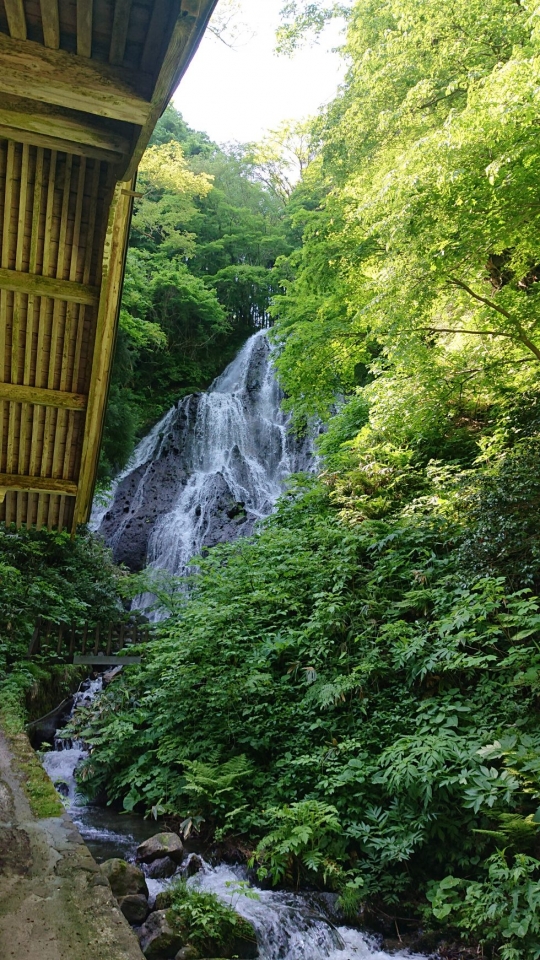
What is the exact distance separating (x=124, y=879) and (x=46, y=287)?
407cm

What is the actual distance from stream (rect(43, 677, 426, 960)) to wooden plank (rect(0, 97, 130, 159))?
455 centimetres

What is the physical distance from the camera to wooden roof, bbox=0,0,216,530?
2.40m

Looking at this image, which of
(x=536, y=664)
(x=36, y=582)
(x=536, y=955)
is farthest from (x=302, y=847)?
(x=36, y=582)

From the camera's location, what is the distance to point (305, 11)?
37.1 ft

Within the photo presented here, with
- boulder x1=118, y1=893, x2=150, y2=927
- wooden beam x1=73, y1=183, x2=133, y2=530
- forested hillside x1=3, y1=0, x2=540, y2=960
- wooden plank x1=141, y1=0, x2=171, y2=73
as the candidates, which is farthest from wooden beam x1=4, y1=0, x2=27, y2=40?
boulder x1=118, y1=893, x2=150, y2=927

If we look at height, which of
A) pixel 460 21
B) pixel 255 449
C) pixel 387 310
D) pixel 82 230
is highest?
pixel 460 21

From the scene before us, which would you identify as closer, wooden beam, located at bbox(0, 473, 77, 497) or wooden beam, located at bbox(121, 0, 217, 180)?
wooden beam, located at bbox(121, 0, 217, 180)

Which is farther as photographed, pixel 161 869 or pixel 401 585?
pixel 401 585

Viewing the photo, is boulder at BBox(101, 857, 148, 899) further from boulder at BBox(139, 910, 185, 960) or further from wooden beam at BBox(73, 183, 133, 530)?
wooden beam at BBox(73, 183, 133, 530)

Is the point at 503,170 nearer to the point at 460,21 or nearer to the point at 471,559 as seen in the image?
the point at 471,559

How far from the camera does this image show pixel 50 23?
2.35 meters

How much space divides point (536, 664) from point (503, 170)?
4.32 metres

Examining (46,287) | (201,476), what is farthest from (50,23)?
(201,476)

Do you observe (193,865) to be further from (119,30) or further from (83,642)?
(119,30)
